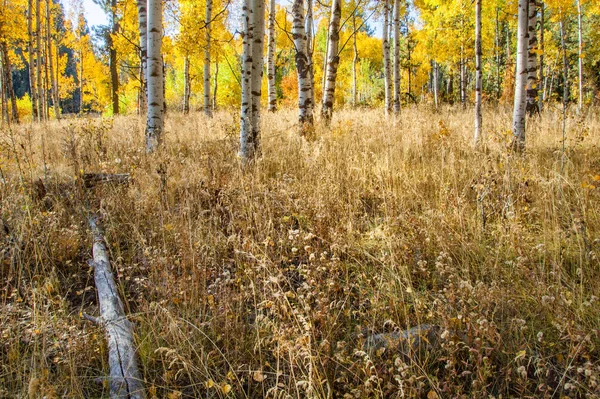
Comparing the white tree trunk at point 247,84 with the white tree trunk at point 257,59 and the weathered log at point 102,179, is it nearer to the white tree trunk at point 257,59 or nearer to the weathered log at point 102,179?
the white tree trunk at point 257,59

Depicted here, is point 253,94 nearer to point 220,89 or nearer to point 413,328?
point 413,328

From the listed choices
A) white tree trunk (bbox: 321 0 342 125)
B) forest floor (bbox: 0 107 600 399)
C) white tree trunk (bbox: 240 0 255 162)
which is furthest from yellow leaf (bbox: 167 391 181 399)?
white tree trunk (bbox: 321 0 342 125)

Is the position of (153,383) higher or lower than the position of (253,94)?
lower

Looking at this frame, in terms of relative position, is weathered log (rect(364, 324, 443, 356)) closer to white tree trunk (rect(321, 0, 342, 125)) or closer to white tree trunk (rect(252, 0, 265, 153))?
white tree trunk (rect(252, 0, 265, 153))

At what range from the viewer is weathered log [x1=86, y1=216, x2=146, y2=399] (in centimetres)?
158

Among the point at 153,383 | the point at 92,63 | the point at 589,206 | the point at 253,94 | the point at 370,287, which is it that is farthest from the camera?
the point at 92,63

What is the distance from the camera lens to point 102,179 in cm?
424

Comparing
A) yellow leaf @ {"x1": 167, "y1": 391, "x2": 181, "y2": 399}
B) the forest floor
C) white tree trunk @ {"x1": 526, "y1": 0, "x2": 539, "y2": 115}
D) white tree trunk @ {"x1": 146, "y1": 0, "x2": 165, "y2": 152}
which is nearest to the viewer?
yellow leaf @ {"x1": 167, "y1": 391, "x2": 181, "y2": 399}

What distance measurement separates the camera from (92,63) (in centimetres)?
2806

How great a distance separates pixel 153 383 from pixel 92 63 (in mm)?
32917

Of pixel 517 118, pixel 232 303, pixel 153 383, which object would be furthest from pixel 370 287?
pixel 517 118

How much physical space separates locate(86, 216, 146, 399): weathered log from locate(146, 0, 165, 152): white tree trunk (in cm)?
386

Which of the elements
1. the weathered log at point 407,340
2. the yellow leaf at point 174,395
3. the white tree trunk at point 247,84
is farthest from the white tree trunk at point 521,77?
the yellow leaf at point 174,395

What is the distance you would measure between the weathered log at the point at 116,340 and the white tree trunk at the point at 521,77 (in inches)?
211
